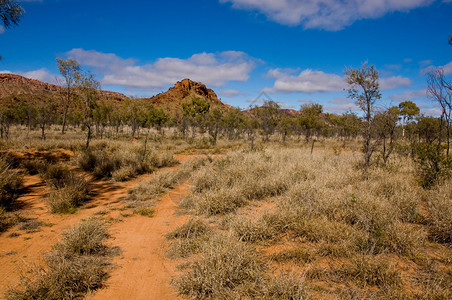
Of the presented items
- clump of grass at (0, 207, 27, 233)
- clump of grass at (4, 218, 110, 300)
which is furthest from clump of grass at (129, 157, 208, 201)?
clump of grass at (4, 218, 110, 300)

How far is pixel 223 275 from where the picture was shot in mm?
3070

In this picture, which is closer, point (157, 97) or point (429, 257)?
point (429, 257)

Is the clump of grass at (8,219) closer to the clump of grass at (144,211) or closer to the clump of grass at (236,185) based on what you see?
the clump of grass at (144,211)

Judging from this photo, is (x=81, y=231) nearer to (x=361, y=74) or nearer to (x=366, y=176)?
(x=366, y=176)

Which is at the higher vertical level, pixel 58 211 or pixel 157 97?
pixel 157 97

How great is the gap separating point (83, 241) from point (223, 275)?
2677 mm

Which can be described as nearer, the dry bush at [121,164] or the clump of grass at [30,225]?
the clump of grass at [30,225]

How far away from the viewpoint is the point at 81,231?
419 centimetres

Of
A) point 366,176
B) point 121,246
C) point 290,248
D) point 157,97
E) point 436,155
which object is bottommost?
point 121,246

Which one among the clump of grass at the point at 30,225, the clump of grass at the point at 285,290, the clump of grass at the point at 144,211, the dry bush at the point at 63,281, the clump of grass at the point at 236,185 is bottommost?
the clump of grass at the point at 30,225

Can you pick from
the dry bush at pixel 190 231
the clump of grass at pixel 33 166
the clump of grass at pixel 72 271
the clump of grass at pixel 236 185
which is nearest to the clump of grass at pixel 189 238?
the dry bush at pixel 190 231

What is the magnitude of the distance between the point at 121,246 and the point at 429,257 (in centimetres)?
556

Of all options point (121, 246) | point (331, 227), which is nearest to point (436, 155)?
point (331, 227)

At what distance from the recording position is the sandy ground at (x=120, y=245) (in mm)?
3295
